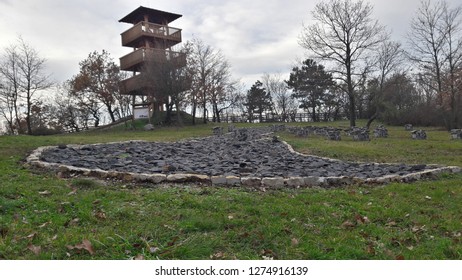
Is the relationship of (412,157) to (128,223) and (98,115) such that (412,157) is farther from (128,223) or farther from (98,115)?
(98,115)

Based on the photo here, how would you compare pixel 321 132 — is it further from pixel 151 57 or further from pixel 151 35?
pixel 151 35

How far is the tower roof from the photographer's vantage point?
103ft

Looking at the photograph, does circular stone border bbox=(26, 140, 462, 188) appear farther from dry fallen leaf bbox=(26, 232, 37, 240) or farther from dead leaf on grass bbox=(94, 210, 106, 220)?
dry fallen leaf bbox=(26, 232, 37, 240)

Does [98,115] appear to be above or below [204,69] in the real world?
below

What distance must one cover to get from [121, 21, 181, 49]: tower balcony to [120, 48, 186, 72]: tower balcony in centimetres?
129

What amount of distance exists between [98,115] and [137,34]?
18.2m

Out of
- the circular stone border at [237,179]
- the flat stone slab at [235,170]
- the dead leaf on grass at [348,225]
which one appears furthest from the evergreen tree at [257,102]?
the dead leaf on grass at [348,225]

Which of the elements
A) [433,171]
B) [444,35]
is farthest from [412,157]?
[444,35]

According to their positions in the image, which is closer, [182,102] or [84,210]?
[84,210]

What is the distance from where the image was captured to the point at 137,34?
30406 millimetres

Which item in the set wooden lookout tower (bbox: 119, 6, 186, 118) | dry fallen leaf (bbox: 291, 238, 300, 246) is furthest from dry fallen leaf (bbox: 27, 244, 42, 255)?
wooden lookout tower (bbox: 119, 6, 186, 118)
